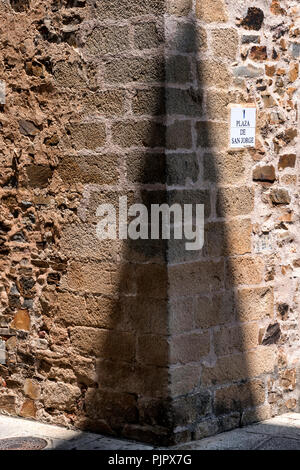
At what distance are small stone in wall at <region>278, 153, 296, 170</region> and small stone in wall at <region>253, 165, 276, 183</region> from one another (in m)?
0.09

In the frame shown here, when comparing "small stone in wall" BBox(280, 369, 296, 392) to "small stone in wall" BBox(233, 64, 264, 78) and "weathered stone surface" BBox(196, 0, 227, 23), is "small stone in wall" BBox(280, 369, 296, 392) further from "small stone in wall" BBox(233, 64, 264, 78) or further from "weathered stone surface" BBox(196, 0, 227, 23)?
"weathered stone surface" BBox(196, 0, 227, 23)

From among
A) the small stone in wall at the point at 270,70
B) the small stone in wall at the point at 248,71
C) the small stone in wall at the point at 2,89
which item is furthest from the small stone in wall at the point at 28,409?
the small stone in wall at the point at 270,70

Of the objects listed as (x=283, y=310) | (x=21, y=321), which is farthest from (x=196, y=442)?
(x=21, y=321)

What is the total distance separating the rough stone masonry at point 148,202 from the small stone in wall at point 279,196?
0.5 inches

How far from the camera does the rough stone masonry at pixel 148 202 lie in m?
4.54

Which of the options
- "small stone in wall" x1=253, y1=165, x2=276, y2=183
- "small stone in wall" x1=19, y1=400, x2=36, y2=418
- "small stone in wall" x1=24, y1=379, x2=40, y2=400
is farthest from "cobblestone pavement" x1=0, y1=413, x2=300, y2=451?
"small stone in wall" x1=253, y1=165, x2=276, y2=183

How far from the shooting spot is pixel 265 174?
5062 millimetres

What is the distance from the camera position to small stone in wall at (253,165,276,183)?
4.99 m

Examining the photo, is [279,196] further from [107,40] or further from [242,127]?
[107,40]

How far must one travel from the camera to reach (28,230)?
5.10 m

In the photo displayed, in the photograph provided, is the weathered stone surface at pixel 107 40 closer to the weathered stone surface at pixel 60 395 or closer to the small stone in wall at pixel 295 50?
the small stone in wall at pixel 295 50
